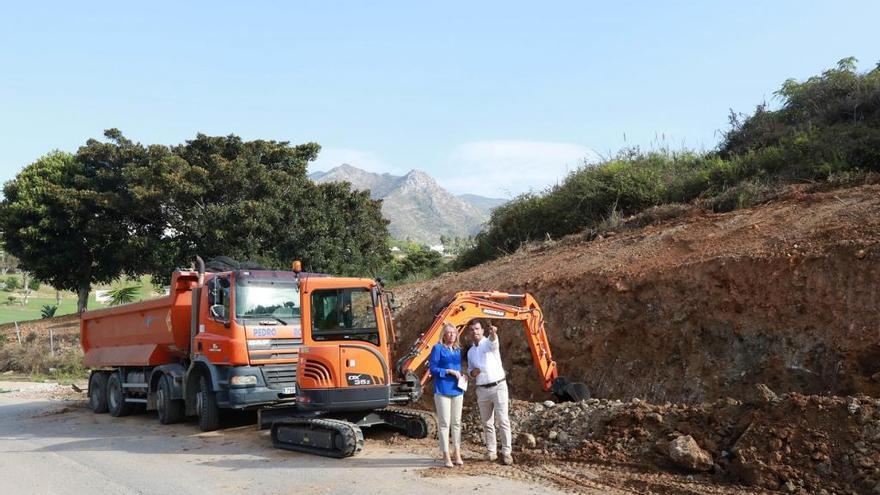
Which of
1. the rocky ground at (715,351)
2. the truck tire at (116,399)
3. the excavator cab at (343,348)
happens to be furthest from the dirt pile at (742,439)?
the truck tire at (116,399)

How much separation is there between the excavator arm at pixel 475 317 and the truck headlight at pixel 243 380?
249 centimetres

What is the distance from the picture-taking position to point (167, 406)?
1361cm

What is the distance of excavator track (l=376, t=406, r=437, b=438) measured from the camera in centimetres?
1061

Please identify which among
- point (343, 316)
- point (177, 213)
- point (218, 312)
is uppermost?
point (177, 213)

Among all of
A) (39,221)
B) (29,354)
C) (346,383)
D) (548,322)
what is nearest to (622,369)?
(548,322)

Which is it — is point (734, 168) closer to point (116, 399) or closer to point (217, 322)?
point (217, 322)

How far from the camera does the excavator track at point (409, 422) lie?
10.6 metres

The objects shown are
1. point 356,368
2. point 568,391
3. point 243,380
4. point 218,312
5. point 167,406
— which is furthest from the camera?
point 167,406

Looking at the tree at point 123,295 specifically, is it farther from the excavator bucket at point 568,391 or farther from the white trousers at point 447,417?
the white trousers at point 447,417

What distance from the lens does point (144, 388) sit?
48.3ft

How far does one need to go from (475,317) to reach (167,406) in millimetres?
6573

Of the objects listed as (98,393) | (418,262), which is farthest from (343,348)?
(418,262)

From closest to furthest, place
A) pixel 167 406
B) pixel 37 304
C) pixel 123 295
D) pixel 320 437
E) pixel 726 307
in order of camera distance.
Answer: pixel 320 437, pixel 726 307, pixel 167 406, pixel 123 295, pixel 37 304

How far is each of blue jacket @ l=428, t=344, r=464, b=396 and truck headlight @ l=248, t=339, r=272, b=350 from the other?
14.0 ft
